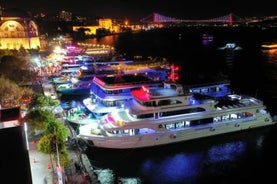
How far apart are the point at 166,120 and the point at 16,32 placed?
1722 inches

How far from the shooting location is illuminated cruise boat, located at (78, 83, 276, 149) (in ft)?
61.5

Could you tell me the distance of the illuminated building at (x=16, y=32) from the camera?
5316cm

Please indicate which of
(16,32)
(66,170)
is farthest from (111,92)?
(16,32)

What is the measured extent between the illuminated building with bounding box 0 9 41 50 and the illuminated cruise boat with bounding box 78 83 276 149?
131ft

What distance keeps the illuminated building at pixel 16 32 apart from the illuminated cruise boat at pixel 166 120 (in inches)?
1575

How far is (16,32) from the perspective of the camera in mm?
54219

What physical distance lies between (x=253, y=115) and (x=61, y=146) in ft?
45.7

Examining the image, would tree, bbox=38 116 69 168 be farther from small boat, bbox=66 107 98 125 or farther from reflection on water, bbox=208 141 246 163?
reflection on water, bbox=208 141 246 163

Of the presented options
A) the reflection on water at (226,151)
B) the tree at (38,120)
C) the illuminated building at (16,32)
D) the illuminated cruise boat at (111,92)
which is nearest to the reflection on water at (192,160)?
the reflection on water at (226,151)

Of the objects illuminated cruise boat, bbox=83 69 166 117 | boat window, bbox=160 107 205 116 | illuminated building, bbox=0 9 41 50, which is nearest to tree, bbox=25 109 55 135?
illuminated cruise boat, bbox=83 69 166 117

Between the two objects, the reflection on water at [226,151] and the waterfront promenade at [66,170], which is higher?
the waterfront promenade at [66,170]

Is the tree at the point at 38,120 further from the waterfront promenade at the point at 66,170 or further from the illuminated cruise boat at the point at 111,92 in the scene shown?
the illuminated cruise boat at the point at 111,92

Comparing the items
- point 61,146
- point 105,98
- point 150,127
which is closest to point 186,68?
point 105,98

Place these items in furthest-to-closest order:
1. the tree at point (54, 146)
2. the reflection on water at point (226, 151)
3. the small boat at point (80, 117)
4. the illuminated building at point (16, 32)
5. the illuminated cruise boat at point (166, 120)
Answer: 1. the illuminated building at point (16, 32)
2. the small boat at point (80, 117)
3. the illuminated cruise boat at point (166, 120)
4. the reflection on water at point (226, 151)
5. the tree at point (54, 146)
